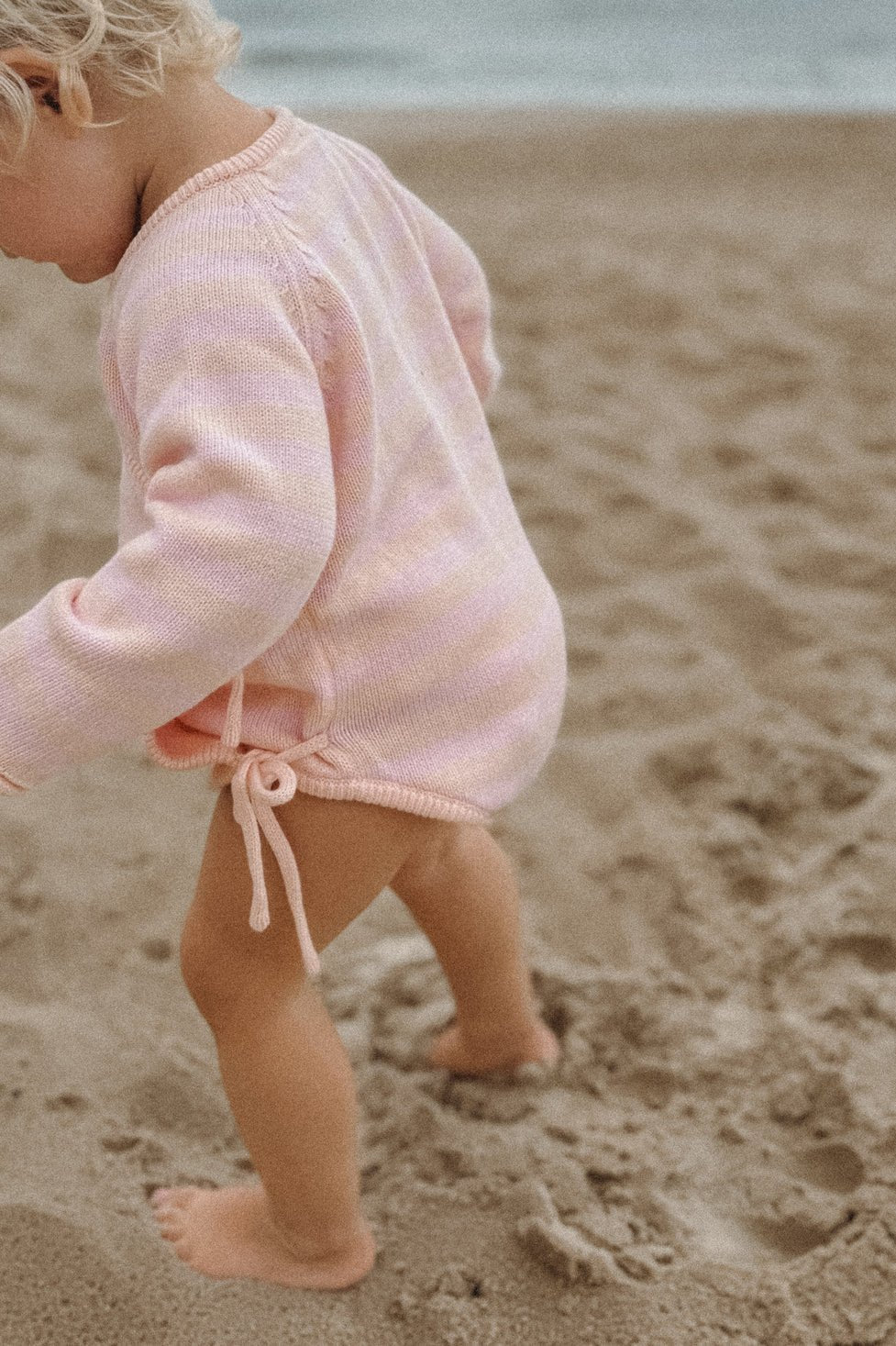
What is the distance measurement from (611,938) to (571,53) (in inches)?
273

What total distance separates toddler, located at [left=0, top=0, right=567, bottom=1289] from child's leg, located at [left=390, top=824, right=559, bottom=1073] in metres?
0.22

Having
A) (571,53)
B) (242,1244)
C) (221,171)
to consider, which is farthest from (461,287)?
(571,53)

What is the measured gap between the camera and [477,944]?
172 centimetres

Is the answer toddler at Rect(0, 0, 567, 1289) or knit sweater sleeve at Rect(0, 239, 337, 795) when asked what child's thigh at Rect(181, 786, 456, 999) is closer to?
toddler at Rect(0, 0, 567, 1289)

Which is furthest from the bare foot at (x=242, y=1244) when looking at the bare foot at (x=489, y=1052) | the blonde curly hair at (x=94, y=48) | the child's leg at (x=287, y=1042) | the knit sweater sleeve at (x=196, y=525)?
the blonde curly hair at (x=94, y=48)

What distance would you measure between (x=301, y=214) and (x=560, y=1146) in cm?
110

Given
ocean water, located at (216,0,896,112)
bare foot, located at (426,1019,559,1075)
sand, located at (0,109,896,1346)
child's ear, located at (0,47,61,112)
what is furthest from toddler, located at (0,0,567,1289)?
ocean water, located at (216,0,896,112)

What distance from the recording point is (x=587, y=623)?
269 centimetres

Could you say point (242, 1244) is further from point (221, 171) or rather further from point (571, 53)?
→ point (571, 53)

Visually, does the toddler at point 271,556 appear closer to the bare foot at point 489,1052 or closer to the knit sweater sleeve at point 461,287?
the knit sweater sleeve at point 461,287

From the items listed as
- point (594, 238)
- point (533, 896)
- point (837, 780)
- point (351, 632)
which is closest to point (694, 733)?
point (837, 780)

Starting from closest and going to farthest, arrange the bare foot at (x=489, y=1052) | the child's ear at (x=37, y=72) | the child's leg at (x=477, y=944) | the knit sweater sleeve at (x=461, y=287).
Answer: the child's ear at (x=37, y=72)
the knit sweater sleeve at (x=461, y=287)
the child's leg at (x=477, y=944)
the bare foot at (x=489, y=1052)

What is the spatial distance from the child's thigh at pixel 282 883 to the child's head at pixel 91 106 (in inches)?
20.5

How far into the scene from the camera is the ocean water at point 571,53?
6801 mm
